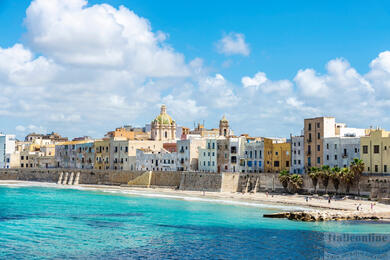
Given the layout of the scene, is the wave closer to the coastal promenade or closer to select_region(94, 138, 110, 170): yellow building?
the coastal promenade

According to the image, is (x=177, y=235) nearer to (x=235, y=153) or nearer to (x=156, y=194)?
(x=156, y=194)

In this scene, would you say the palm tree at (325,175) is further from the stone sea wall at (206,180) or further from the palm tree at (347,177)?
the palm tree at (347,177)

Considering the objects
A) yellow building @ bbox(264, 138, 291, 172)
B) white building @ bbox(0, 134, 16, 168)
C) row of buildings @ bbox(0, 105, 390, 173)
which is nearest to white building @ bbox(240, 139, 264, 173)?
row of buildings @ bbox(0, 105, 390, 173)

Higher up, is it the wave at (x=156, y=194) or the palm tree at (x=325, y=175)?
the palm tree at (x=325, y=175)

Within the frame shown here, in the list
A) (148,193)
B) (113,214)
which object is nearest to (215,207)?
(113,214)

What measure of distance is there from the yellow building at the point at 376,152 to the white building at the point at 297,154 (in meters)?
12.3

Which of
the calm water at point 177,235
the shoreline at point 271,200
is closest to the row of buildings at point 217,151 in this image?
the shoreline at point 271,200

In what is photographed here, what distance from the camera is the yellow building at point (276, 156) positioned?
90.5 meters

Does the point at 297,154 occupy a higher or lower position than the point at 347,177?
higher

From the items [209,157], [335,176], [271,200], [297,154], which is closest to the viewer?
[335,176]

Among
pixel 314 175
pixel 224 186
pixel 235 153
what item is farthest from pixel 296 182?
pixel 235 153

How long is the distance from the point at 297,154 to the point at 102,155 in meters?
51.6

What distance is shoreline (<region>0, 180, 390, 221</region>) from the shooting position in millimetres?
65463

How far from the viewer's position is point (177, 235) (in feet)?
171
